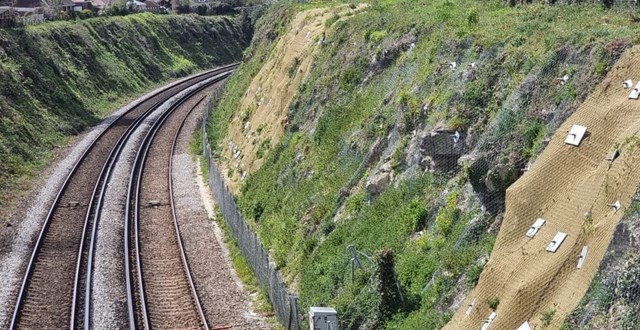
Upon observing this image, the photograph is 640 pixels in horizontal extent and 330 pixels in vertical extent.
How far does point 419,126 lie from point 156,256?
1077cm

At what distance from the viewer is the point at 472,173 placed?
56.5ft

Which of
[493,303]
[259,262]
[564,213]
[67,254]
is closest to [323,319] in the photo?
[493,303]

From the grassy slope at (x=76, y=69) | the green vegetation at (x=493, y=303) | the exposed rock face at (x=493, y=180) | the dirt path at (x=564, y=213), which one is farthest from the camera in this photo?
the grassy slope at (x=76, y=69)

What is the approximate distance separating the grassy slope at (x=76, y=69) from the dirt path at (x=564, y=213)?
24.9 meters

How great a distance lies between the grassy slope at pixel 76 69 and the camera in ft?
150

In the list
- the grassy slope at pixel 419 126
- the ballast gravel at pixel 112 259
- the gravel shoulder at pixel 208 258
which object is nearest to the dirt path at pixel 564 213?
the grassy slope at pixel 419 126

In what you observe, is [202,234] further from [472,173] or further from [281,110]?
[472,173]

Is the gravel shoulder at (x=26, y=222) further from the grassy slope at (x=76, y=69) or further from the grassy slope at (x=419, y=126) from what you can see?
the grassy slope at (x=419, y=126)

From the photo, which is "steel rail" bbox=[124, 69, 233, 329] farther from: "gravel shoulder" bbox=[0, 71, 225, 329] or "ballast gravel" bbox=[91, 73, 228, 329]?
"gravel shoulder" bbox=[0, 71, 225, 329]

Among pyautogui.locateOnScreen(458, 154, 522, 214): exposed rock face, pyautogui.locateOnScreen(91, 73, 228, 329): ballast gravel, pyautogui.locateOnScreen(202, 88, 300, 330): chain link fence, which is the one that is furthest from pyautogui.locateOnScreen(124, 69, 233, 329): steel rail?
pyautogui.locateOnScreen(458, 154, 522, 214): exposed rock face

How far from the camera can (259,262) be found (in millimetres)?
24719

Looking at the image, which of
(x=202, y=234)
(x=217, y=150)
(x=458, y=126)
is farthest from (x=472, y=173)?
(x=217, y=150)

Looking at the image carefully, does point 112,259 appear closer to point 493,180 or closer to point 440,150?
point 440,150

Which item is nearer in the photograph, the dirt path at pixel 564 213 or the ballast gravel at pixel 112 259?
the dirt path at pixel 564 213
